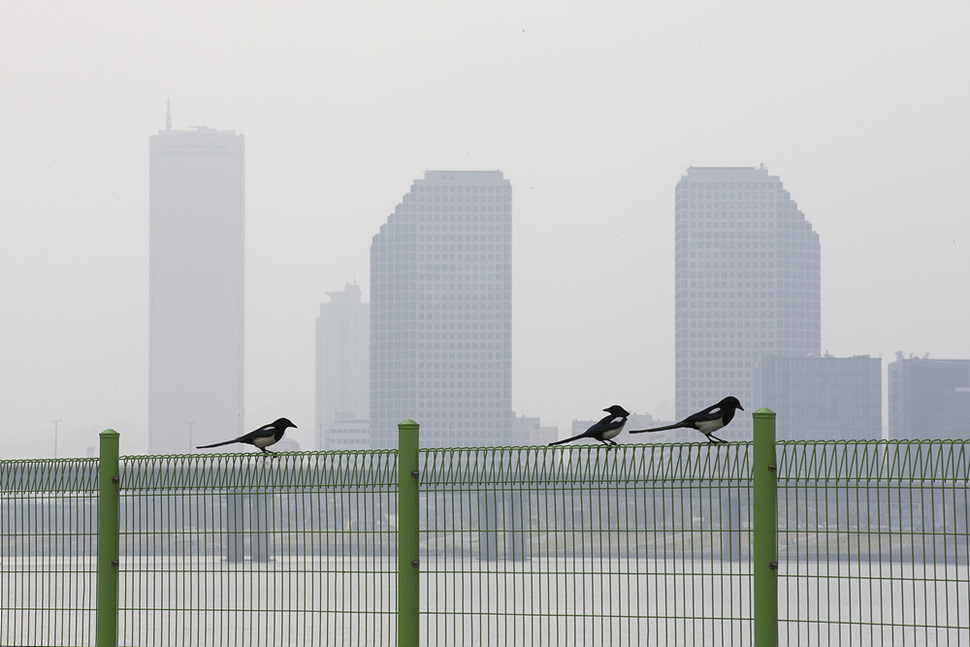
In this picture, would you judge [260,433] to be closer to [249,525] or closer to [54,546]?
[249,525]

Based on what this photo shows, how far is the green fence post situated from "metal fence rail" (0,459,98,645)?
2654mm

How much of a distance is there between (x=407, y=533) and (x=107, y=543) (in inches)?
101

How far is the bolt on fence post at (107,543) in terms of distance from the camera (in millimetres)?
8711

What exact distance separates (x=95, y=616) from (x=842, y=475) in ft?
18.9

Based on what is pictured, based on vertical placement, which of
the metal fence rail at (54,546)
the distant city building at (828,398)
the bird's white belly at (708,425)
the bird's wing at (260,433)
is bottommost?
the distant city building at (828,398)

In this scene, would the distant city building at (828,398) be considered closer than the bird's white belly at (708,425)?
No

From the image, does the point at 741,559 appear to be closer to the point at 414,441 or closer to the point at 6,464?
the point at 414,441

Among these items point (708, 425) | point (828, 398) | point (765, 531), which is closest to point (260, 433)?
point (708, 425)

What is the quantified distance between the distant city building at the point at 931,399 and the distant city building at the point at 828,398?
6.91 meters

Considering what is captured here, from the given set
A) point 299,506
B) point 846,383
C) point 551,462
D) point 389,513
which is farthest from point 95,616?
point 846,383

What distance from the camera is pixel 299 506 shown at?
8.10 metres

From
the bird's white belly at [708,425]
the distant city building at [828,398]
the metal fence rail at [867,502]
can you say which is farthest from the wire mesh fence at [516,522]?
the distant city building at [828,398]

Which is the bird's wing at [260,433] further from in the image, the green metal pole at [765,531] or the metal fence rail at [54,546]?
the green metal pole at [765,531]

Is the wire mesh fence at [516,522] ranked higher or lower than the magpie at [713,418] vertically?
lower
